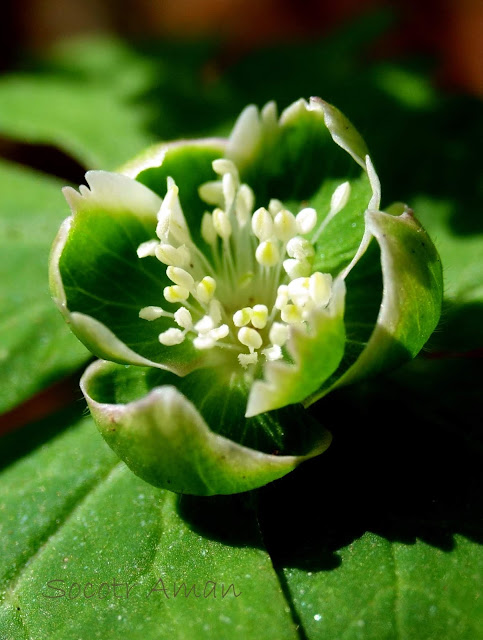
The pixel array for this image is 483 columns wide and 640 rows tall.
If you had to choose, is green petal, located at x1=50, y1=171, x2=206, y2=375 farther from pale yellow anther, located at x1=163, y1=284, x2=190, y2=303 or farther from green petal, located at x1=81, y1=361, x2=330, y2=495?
green petal, located at x1=81, y1=361, x2=330, y2=495

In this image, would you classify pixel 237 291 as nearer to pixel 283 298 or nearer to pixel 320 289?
pixel 283 298

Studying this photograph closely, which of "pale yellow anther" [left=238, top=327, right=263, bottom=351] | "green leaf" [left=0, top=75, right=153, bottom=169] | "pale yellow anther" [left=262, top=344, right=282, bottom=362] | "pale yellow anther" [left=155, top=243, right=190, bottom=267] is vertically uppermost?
"pale yellow anther" [left=155, top=243, right=190, bottom=267]

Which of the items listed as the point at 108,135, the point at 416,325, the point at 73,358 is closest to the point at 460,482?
the point at 416,325

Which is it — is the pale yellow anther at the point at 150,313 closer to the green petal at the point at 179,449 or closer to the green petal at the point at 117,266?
the green petal at the point at 117,266

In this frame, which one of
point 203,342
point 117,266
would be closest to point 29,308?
point 117,266

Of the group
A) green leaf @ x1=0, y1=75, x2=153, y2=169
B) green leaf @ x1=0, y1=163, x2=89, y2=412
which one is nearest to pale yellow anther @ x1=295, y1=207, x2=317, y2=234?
green leaf @ x1=0, y1=163, x2=89, y2=412

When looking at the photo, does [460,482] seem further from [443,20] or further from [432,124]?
[443,20]

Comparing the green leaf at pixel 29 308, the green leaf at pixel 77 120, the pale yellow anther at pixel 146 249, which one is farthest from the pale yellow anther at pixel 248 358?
the green leaf at pixel 77 120
